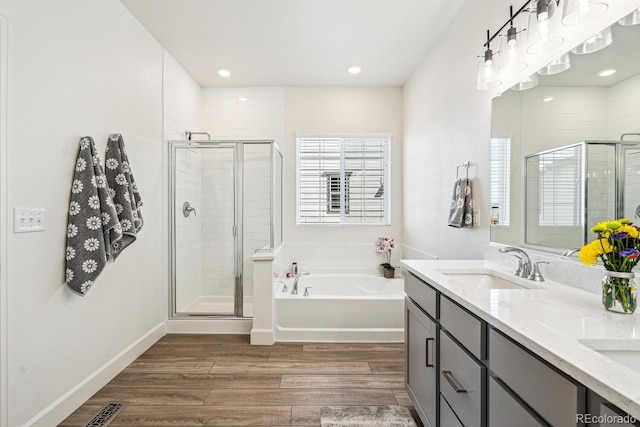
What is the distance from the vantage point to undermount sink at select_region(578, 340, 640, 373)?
86cm

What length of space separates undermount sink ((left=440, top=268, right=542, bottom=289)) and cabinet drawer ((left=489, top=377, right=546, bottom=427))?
68 cm

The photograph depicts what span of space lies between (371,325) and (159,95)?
9.73 feet

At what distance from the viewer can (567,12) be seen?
4.52 ft

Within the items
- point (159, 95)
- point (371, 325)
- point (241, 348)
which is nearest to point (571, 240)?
point (371, 325)

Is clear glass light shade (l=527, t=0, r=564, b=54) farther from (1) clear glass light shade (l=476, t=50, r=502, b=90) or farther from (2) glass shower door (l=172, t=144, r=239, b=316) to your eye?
(2) glass shower door (l=172, t=144, r=239, b=316)

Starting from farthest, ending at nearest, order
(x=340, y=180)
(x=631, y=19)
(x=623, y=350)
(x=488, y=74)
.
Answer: (x=340, y=180) → (x=488, y=74) → (x=631, y=19) → (x=623, y=350)

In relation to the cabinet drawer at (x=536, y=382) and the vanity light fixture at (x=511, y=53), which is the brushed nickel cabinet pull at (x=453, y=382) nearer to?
the cabinet drawer at (x=536, y=382)

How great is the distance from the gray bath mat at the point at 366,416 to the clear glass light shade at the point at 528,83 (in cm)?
198

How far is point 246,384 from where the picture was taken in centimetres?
237

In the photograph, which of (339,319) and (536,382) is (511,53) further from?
(339,319)

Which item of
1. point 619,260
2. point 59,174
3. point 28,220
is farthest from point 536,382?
point 59,174

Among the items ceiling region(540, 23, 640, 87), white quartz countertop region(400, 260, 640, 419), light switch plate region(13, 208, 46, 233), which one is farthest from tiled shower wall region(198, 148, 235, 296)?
ceiling region(540, 23, 640, 87)

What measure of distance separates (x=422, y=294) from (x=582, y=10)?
4.64 ft

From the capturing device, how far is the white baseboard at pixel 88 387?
1.84 m
